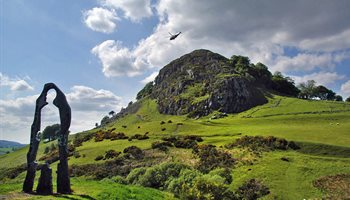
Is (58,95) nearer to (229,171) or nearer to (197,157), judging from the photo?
(229,171)

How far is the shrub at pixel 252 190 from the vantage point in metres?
36.2

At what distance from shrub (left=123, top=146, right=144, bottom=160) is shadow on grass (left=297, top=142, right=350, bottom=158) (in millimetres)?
26776

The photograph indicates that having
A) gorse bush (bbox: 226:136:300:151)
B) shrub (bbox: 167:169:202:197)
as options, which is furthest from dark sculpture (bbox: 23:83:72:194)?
gorse bush (bbox: 226:136:300:151)

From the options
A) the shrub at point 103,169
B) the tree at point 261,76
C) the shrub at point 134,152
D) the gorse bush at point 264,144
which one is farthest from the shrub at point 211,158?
the tree at point 261,76

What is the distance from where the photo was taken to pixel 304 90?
177 meters

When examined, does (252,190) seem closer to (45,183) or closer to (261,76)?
(45,183)

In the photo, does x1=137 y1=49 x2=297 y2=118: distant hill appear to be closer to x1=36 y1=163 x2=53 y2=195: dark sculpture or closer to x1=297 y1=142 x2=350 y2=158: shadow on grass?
x1=297 y1=142 x2=350 y2=158: shadow on grass

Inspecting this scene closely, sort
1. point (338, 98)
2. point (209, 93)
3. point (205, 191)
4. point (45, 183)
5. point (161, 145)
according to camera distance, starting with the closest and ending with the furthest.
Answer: point (45, 183) → point (205, 191) → point (161, 145) → point (209, 93) → point (338, 98)

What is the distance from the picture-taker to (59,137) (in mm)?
26016

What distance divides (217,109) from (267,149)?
8902cm

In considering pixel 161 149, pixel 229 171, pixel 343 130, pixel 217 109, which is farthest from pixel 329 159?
pixel 217 109

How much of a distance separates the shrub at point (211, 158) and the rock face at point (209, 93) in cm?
8602

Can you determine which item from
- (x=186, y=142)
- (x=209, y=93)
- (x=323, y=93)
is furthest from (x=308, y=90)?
(x=186, y=142)

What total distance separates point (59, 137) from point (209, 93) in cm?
13532
